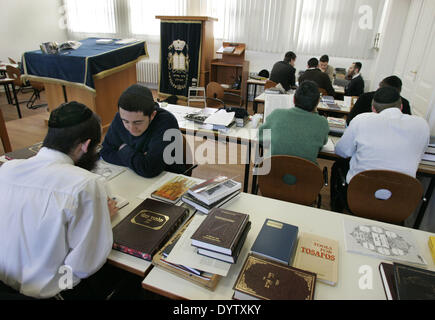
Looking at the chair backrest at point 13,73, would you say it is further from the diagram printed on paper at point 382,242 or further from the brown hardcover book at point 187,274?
the diagram printed on paper at point 382,242

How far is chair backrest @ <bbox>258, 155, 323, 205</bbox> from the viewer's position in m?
1.84

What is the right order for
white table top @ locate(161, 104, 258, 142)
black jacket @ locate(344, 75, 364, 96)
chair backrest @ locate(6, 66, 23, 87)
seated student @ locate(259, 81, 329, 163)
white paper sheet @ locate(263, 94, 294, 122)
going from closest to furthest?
seated student @ locate(259, 81, 329, 163) → white table top @ locate(161, 104, 258, 142) → white paper sheet @ locate(263, 94, 294, 122) → black jacket @ locate(344, 75, 364, 96) → chair backrest @ locate(6, 66, 23, 87)

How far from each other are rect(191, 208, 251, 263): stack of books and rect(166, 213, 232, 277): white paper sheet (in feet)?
0.07

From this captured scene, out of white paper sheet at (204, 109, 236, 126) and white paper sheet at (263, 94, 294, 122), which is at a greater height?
white paper sheet at (263, 94, 294, 122)

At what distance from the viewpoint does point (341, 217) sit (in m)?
1.47

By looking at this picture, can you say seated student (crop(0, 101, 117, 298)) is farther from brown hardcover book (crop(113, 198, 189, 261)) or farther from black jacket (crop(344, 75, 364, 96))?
black jacket (crop(344, 75, 364, 96))

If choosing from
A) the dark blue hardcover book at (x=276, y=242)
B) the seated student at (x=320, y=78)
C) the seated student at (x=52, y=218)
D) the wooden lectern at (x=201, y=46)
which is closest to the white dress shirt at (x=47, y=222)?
the seated student at (x=52, y=218)

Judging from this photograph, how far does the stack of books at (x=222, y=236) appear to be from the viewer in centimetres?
109

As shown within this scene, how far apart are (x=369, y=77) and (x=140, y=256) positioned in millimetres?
6319

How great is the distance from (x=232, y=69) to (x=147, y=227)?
18.6 feet

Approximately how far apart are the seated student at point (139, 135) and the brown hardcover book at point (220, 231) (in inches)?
26.2

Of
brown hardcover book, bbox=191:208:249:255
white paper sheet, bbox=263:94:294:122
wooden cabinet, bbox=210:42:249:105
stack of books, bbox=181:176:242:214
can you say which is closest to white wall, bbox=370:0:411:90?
wooden cabinet, bbox=210:42:249:105

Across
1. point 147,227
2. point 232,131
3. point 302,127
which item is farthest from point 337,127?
point 147,227
